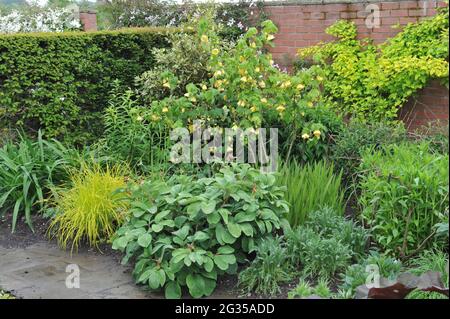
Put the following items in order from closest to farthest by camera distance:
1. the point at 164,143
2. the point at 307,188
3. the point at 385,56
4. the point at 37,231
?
1. the point at 307,188
2. the point at 37,231
3. the point at 164,143
4. the point at 385,56

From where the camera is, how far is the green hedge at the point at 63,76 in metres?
7.06

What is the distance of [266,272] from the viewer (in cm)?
443

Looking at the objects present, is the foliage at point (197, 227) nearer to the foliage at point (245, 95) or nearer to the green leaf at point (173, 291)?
the green leaf at point (173, 291)

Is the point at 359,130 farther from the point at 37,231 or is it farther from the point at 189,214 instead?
the point at 37,231

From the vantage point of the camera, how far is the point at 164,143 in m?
6.71

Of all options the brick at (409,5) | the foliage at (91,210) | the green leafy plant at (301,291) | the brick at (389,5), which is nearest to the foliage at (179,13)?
the brick at (389,5)

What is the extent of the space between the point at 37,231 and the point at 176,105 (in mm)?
1792

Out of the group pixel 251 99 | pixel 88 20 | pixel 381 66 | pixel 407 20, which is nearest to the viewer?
pixel 251 99

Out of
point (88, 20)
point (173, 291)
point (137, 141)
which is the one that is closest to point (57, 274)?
point (173, 291)

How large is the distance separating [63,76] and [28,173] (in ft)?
5.29

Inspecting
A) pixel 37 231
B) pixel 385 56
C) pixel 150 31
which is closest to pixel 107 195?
pixel 37 231

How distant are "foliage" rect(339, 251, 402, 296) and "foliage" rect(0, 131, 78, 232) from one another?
3.11m

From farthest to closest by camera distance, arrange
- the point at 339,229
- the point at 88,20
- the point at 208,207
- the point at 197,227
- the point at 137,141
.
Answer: the point at 88,20 → the point at 137,141 → the point at 339,229 → the point at 197,227 → the point at 208,207

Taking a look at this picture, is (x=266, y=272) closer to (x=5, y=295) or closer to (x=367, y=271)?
(x=367, y=271)
